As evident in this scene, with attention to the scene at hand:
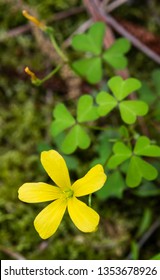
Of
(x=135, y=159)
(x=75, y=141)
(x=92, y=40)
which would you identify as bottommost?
(x=135, y=159)

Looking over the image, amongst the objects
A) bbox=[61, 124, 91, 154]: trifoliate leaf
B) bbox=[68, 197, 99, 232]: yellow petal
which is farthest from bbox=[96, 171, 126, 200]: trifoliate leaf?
bbox=[68, 197, 99, 232]: yellow petal

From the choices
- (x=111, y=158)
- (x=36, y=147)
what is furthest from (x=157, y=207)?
(x=36, y=147)

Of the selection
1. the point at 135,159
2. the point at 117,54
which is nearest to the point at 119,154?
the point at 135,159

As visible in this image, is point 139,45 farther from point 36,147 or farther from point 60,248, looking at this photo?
point 60,248

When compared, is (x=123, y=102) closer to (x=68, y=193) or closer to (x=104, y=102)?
(x=104, y=102)

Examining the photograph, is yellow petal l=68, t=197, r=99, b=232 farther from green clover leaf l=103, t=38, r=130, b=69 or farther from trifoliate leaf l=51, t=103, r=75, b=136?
green clover leaf l=103, t=38, r=130, b=69
